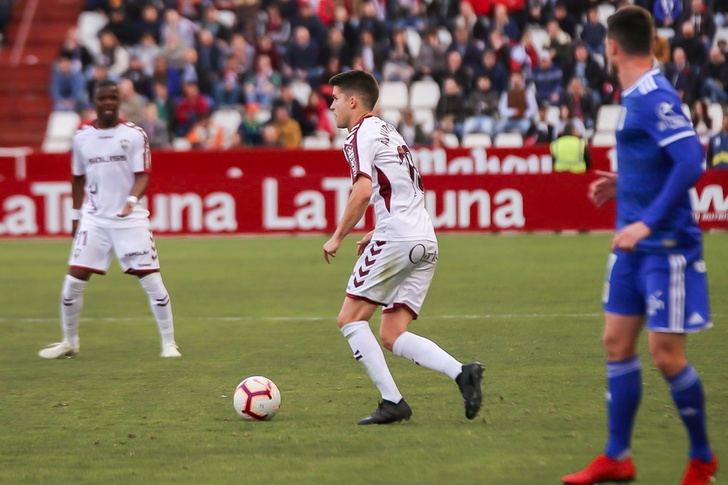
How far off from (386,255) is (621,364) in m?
2.13

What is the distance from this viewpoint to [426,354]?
816 cm

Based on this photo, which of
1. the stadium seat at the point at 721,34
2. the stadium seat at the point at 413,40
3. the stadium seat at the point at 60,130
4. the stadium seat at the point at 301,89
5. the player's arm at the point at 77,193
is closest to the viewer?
the player's arm at the point at 77,193

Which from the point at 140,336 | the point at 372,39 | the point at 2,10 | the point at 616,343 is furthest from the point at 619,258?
the point at 2,10

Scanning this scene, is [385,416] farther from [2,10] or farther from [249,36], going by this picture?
[2,10]

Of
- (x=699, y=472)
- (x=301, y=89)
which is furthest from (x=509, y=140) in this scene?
(x=699, y=472)

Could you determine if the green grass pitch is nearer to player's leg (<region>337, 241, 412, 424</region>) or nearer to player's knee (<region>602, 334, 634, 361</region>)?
player's leg (<region>337, 241, 412, 424</region>)

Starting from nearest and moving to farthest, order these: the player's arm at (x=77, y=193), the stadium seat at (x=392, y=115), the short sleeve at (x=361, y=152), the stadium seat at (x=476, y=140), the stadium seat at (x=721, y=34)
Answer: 1. the short sleeve at (x=361, y=152)
2. the player's arm at (x=77, y=193)
3. the stadium seat at (x=476, y=140)
4. the stadium seat at (x=721, y=34)
5. the stadium seat at (x=392, y=115)

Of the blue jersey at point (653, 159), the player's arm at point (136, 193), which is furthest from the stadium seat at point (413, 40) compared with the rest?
the blue jersey at point (653, 159)

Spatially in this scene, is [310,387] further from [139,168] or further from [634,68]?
[634,68]

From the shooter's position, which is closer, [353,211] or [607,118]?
[353,211]

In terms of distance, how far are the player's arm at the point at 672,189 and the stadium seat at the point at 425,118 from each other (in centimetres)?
1999

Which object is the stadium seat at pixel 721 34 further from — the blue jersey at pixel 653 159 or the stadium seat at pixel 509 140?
the blue jersey at pixel 653 159

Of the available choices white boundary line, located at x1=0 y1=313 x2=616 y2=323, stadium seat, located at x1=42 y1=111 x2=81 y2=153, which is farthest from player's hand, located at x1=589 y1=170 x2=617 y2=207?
stadium seat, located at x1=42 y1=111 x2=81 y2=153

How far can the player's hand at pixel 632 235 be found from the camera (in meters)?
5.98
